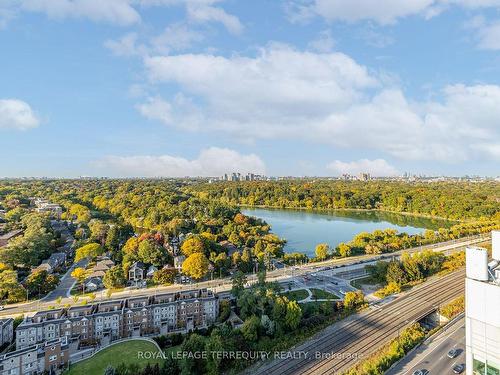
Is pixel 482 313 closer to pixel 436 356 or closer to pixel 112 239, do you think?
pixel 436 356

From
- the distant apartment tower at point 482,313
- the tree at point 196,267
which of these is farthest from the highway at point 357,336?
the tree at point 196,267

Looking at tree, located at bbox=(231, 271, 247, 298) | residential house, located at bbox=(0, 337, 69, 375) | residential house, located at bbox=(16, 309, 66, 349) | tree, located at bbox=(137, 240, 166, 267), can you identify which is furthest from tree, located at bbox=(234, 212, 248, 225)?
residential house, located at bbox=(0, 337, 69, 375)

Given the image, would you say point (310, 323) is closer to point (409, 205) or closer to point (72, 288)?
point (72, 288)

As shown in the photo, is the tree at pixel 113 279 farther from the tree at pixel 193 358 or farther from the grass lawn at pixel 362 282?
the grass lawn at pixel 362 282

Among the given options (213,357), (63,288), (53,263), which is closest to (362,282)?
(213,357)

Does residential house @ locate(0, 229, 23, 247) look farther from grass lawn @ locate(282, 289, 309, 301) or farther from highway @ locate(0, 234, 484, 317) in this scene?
grass lawn @ locate(282, 289, 309, 301)

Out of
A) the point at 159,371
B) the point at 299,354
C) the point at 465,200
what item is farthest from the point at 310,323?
the point at 465,200
